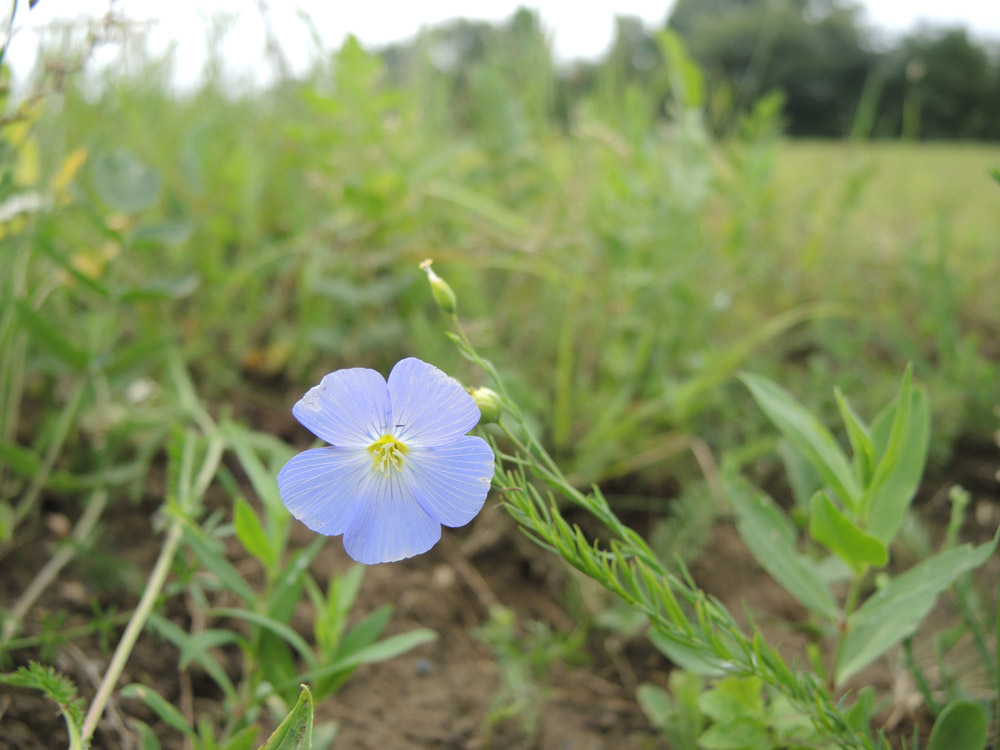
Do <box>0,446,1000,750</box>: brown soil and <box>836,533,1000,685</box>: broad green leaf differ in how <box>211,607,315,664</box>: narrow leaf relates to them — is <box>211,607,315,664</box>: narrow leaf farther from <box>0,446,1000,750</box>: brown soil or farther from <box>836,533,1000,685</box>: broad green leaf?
<box>836,533,1000,685</box>: broad green leaf

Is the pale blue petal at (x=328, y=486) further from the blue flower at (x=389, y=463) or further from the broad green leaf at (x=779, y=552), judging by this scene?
the broad green leaf at (x=779, y=552)

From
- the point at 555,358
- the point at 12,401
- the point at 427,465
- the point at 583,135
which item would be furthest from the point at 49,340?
the point at 583,135

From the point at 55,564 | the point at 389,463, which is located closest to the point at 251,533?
the point at 389,463

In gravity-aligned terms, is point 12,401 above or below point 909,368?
below

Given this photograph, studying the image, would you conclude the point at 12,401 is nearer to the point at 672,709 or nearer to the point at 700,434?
the point at 672,709

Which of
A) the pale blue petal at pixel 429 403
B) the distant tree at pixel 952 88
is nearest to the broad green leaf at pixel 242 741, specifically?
the pale blue petal at pixel 429 403

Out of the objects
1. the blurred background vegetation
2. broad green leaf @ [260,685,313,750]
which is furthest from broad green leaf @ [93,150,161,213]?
broad green leaf @ [260,685,313,750]
